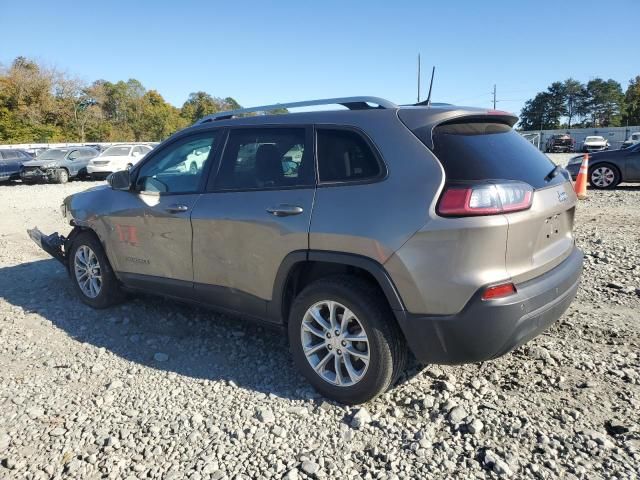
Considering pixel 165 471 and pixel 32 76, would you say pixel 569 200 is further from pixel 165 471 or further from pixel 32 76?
pixel 32 76

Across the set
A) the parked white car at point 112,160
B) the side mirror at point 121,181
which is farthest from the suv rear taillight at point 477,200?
the parked white car at point 112,160

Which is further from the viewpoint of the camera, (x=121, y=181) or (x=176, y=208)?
(x=121, y=181)

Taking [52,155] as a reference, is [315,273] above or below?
below

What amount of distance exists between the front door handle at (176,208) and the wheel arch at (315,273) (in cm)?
105

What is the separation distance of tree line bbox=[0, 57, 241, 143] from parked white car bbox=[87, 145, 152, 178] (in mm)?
19489

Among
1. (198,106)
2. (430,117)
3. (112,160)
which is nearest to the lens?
(430,117)

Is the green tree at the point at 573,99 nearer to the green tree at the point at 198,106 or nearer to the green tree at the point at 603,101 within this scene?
the green tree at the point at 603,101

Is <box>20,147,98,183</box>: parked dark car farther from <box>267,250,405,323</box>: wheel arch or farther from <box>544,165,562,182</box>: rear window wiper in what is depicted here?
<box>544,165,562,182</box>: rear window wiper

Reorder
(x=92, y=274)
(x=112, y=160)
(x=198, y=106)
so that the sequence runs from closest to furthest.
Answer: (x=92, y=274) → (x=112, y=160) → (x=198, y=106)

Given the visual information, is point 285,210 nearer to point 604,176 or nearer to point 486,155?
point 486,155

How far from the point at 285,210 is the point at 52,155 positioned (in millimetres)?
21364

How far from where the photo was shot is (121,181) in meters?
4.41

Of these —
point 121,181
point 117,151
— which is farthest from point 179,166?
point 117,151

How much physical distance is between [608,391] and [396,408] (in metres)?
1.33
